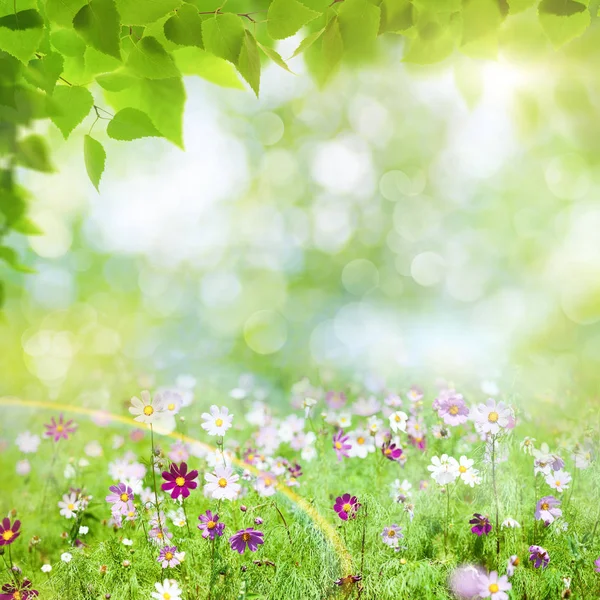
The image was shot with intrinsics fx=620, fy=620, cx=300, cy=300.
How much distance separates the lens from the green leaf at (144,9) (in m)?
1.03


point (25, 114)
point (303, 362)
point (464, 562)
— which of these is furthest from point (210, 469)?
point (303, 362)

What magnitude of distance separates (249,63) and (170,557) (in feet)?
4.25

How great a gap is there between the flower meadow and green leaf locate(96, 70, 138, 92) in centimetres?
85

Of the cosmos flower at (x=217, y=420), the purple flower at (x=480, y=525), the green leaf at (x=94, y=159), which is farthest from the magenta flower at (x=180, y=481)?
the green leaf at (x=94, y=159)

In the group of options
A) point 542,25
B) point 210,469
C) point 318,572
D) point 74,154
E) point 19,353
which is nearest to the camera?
point 542,25

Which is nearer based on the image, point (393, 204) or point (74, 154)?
point (74, 154)

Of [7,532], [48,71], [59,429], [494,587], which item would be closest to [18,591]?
[7,532]

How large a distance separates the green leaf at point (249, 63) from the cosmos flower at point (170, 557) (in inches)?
49.8

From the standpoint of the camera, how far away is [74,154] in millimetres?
4797

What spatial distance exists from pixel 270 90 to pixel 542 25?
5367 mm

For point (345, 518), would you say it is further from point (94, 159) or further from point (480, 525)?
point (94, 159)

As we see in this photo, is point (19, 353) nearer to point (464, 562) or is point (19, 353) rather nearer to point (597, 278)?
point (464, 562)

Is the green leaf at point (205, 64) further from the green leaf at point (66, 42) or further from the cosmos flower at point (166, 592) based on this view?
the cosmos flower at point (166, 592)

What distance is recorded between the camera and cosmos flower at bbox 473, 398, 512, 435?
1.71 metres
